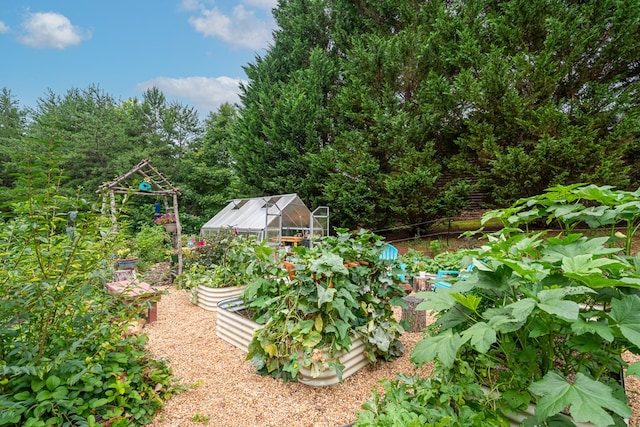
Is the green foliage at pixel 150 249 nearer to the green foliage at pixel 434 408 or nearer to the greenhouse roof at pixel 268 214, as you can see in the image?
the greenhouse roof at pixel 268 214

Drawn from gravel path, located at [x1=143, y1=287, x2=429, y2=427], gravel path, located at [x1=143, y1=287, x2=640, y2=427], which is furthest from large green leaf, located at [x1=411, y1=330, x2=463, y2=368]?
gravel path, located at [x1=143, y1=287, x2=429, y2=427]

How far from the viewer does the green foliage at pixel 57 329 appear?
138 cm

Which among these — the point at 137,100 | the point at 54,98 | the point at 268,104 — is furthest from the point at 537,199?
the point at 54,98

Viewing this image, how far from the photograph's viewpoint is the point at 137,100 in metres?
16.5

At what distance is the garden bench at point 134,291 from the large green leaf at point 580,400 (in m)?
2.01

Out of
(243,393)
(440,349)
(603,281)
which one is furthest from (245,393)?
(603,281)

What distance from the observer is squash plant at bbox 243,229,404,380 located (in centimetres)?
202

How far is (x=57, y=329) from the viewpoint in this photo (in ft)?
5.38

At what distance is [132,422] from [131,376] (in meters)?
0.26

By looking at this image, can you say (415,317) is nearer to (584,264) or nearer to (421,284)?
(421,284)

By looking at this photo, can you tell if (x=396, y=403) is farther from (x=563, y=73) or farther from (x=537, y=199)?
(x=563, y=73)

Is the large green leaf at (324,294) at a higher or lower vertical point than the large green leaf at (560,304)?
lower

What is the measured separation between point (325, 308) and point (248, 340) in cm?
101

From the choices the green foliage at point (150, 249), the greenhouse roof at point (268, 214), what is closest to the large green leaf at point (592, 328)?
the greenhouse roof at point (268, 214)
